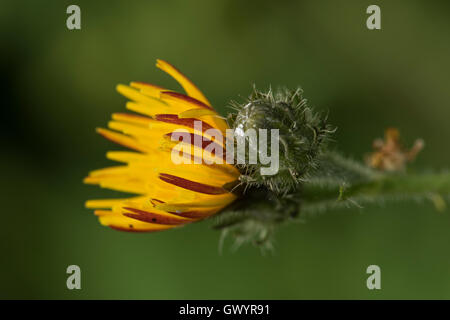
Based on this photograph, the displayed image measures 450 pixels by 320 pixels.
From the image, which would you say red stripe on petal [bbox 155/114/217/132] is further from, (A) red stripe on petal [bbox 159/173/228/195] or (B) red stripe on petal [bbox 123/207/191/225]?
(B) red stripe on petal [bbox 123/207/191/225]

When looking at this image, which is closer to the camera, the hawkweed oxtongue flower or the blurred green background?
the hawkweed oxtongue flower

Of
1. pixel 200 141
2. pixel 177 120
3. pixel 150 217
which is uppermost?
pixel 177 120

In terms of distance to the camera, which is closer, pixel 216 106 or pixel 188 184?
pixel 188 184

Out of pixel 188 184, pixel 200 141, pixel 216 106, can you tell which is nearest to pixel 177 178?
pixel 188 184

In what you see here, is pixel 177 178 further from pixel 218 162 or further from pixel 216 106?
pixel 216 106

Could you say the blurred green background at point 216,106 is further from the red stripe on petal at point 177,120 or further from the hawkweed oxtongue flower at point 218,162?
the red stripe on petal at point 177,120

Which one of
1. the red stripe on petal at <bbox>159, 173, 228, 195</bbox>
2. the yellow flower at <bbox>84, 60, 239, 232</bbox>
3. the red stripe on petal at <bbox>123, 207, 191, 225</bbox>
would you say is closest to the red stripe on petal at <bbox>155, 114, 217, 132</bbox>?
the yellow flower at <bbox>84, 60, 239, 232</bbox>

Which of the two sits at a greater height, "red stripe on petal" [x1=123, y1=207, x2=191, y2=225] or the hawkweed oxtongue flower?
the hawkweed oxtongue flower

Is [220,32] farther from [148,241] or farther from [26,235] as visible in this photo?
[26,235]
